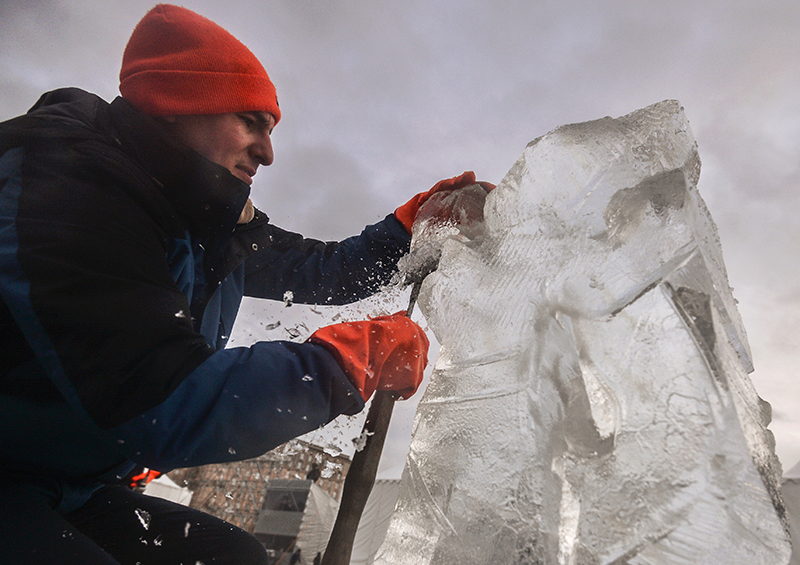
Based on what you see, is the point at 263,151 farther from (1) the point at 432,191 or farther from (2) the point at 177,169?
(1) the point at 432,191

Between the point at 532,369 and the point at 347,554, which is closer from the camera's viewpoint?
the point at 532,369

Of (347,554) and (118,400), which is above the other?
(118,400)

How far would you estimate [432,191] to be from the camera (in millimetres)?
1639

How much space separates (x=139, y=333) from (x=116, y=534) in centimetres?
89

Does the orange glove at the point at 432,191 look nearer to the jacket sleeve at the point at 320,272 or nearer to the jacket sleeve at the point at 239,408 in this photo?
the jacket sleeve at the point at 320,272

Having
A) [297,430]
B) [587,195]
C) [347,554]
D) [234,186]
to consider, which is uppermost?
[234,186]

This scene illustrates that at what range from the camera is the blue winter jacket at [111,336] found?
83cm

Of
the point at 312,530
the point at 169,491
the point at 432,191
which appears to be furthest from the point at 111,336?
the point at 169,491

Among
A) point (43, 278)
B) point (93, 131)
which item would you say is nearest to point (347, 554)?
point (43, 278)

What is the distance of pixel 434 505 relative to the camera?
868 millimetres

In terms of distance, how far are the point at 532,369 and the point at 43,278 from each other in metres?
1.05

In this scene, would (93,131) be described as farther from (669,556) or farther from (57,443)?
(669,556)

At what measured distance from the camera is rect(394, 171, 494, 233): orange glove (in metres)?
1.46

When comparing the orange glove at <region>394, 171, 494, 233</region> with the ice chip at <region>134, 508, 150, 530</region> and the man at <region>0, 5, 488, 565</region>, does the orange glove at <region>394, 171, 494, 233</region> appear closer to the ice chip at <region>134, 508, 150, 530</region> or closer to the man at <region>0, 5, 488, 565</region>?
the man at <region>0, 5, 488, 565</region>
